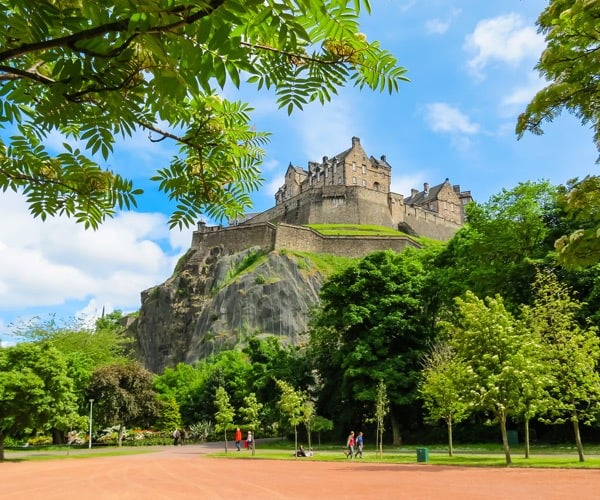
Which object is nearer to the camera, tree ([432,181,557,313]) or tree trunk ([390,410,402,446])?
tree ([432,181,557,313])

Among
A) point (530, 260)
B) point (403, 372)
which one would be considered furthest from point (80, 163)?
point (403, 372)

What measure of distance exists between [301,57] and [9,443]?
59.6 m

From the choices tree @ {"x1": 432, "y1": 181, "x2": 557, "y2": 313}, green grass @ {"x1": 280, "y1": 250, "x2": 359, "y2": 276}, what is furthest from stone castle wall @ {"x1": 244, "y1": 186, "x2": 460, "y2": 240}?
tree @ {"x1": 432, "y1": 181, "x2": 557, "y2": 313}

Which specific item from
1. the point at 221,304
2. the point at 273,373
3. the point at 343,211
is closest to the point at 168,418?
the point at 273,373

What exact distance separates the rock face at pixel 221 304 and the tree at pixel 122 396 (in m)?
25.0

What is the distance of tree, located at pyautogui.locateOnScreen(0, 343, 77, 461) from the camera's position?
2991 cm

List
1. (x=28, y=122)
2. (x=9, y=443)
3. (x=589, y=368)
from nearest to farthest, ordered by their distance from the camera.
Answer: (x=28, y=122)
(x=589, y=368)
(x=9, y=443)

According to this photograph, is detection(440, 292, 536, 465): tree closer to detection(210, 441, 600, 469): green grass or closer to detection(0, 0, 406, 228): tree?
detection(210, 441, 600, 469): green grass

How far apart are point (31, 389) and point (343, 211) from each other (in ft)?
233

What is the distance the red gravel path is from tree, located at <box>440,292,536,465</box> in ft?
8.71

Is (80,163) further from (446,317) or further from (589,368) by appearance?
(446,317)

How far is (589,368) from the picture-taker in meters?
21.9

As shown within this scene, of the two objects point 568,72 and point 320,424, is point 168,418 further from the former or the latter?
point 568,72

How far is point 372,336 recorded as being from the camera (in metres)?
37.0
